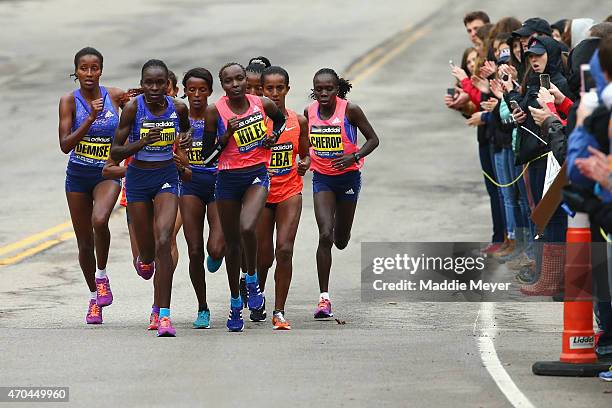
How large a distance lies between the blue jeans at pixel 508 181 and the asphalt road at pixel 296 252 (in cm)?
160

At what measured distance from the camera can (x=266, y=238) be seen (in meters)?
14.7

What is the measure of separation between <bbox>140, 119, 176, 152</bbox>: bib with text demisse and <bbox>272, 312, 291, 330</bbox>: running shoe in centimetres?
179

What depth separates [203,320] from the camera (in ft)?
45.1

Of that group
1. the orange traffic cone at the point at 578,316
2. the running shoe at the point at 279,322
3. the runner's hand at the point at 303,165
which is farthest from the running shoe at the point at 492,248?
the orange traffic cone at the point at 578,316

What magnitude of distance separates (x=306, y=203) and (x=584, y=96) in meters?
12.2

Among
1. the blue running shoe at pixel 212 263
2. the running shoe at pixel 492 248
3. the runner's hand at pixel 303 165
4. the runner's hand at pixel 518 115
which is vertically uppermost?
the runner's hand at pixel 518 115

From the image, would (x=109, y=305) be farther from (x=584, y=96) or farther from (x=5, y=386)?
(x=584, y=96)

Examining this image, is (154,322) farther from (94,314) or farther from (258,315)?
(258,315)

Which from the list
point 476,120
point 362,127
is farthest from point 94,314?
point 476,120

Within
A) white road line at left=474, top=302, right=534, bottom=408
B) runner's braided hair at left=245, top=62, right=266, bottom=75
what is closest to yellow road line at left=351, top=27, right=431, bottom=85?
runner's braided hair at left=245, top=62, right=266, bottom=75

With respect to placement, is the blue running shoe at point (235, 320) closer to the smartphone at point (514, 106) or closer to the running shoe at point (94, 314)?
the running shoe at point (94, 314)

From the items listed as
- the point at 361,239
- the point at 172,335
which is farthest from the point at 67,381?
the point at 361,239

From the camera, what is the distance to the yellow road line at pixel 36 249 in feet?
59.3

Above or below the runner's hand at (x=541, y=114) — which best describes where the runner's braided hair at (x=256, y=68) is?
above
